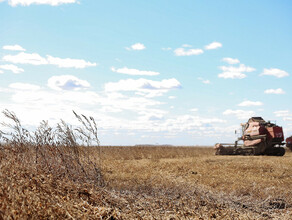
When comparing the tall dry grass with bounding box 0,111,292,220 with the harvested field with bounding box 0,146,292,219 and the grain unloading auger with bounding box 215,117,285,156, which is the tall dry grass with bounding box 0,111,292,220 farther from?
the grain unloading auger with bounding box 215,117,285,156

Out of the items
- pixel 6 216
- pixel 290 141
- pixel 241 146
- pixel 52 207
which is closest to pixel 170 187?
pixel 52 207

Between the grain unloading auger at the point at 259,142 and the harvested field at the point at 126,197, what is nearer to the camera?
the harvested field at the point at 126,197

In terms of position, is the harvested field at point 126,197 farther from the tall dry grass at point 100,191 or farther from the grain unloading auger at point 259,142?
the grain unloading auger at point 259,142

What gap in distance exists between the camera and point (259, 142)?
21.4 metres

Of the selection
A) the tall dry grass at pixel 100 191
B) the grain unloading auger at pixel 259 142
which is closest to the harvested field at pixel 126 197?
the tall dry grass at pixel 100 191

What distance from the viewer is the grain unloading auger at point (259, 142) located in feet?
70.6

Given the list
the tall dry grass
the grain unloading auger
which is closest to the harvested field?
the tall dry grass

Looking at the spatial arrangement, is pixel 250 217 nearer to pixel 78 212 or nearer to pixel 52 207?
A: pixel 78 212

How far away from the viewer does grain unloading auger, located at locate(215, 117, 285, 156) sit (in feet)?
70.6

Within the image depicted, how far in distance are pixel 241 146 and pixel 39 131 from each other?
17511mm

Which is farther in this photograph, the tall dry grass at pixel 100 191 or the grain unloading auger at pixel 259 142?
the grain unloading auger at pixel 259 142

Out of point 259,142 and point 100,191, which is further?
point 259,142

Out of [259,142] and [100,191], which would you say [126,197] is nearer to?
[100,191]

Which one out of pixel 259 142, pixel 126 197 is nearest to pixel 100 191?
pixel 126 197
